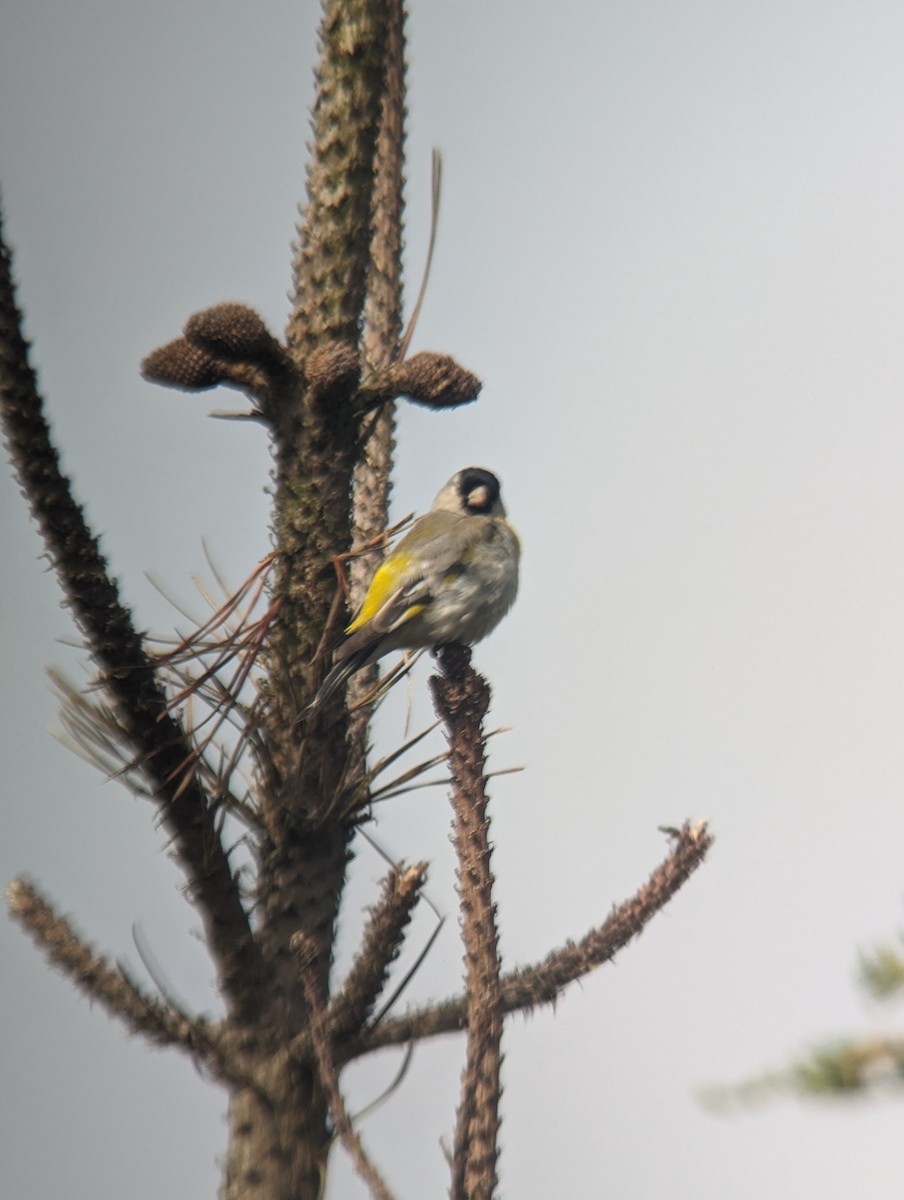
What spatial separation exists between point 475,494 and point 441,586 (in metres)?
1.15

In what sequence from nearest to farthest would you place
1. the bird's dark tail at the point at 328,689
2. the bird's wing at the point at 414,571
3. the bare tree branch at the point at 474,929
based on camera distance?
the bare tree branch at the point at 474,929, the bird's dark tail at the point at 328,689, the bird's wing at the point at 414,571

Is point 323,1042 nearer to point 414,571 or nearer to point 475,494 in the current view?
point 414,571

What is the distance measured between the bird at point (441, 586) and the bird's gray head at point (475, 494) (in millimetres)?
282

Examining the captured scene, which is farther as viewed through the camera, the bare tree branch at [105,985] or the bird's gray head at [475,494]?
the bird's gray head at [475,494]

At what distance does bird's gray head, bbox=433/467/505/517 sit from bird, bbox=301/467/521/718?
11.1 inches

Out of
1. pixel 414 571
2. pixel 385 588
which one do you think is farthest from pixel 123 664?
pixel 414 571

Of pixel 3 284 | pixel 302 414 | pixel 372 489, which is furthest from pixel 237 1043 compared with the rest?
pixel 372 489

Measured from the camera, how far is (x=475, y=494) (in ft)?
20.1

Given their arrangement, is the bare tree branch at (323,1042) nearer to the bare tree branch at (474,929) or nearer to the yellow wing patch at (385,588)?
the bare tree branch at (474,929)

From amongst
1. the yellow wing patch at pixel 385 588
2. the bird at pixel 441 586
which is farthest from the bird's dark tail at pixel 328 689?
the yellow wing patch at pixel 385 588

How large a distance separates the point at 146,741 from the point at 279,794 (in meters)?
0.49

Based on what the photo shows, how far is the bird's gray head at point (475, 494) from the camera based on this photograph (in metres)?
6.12

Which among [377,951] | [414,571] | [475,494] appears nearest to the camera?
[377,951]

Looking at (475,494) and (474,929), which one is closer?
(474,929)
